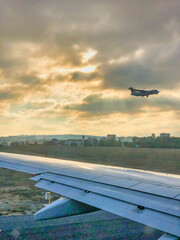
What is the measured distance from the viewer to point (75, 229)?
25.7 feet

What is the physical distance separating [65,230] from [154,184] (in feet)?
13.4

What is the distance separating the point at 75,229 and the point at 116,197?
420 centimetres

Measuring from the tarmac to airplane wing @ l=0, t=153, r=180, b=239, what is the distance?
88.1 inches

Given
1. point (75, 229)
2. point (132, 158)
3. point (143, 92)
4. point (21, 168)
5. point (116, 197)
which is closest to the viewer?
point (116, 197)

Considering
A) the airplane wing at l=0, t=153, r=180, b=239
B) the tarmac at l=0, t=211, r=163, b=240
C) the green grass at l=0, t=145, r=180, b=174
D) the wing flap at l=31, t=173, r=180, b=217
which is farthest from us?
the green grass at l=0, t=145, r=180, b=174

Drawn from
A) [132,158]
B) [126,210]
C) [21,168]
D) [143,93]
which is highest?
[143,93]

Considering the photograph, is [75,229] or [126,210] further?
[75,229]

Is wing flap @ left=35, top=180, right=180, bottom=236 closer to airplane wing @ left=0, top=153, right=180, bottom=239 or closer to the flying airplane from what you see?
airplane wing @ left=0, top=153, right=180, bottom=239

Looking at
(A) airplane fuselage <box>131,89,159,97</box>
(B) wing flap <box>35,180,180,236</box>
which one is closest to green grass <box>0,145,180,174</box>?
(A) airplane fuselage <box>131,89,159,97</box>

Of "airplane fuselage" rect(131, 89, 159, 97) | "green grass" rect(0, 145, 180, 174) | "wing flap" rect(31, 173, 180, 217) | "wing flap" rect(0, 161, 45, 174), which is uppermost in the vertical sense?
"airplane fuselage" rect(131, 89, 159, 97)

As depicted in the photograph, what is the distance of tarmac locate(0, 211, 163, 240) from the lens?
23.9ft

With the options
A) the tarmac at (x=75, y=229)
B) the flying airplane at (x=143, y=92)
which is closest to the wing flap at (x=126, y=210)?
the tarmac at (x=75, y=229)

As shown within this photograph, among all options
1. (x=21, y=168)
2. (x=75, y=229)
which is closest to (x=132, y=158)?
(x=75, y=229)

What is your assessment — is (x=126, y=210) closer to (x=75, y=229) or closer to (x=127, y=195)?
(x=127, y=195)
